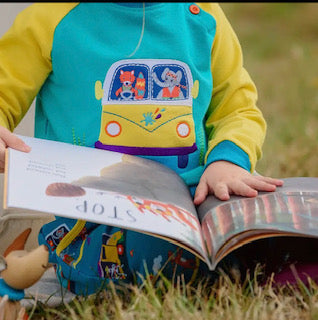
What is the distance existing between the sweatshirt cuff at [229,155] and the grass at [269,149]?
20 cm

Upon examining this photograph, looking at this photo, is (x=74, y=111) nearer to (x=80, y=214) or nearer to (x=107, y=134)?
(x=107, y=134)

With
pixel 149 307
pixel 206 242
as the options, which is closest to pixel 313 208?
pixel 206 242

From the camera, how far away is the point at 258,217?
99 centimetres

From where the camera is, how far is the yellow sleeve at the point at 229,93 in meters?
1.27

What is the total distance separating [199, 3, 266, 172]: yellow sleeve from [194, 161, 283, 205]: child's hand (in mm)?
98

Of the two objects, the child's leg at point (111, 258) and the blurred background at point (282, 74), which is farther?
the blurred background at point (282, 74)

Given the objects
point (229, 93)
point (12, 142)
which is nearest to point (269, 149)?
point (229, 93)

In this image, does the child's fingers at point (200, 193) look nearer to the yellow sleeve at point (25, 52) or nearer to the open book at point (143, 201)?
the open book at point (143, 201)

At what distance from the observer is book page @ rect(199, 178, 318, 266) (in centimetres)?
95

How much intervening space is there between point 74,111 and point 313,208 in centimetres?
44

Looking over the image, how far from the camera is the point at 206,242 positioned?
3.19 ft

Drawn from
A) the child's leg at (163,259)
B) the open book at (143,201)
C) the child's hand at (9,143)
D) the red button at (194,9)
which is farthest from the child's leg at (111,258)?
the red button at (194,9)

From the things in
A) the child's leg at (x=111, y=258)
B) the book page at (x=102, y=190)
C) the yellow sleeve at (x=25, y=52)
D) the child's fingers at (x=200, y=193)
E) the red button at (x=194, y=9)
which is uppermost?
the red button at (x=194, y=9)

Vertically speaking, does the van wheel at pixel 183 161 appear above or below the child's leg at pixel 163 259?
above
